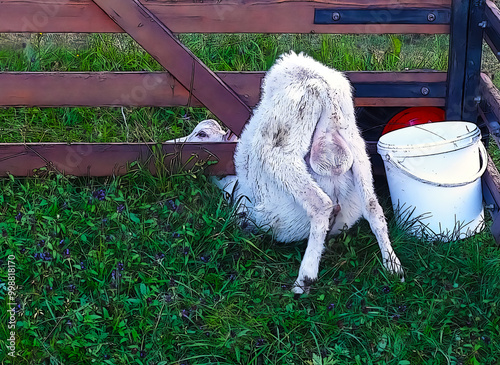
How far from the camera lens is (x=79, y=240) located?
369cm

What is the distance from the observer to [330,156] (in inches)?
134

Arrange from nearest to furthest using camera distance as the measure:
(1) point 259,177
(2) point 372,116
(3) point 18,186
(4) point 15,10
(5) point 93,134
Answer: (1) point 259,177 < (4) point 15,10 < (3) point 18,186 < (2) point 372,116 < (5) point 93,134

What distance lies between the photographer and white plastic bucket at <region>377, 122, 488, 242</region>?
385cm

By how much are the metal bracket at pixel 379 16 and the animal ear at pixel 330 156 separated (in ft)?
3.21

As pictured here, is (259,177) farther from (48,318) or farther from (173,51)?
(48,318)

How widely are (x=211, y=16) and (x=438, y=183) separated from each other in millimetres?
1668

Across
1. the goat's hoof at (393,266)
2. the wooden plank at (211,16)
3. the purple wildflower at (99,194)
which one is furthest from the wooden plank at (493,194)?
the purple wildflower at (99,194)

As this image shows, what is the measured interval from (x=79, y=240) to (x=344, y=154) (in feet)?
4.98

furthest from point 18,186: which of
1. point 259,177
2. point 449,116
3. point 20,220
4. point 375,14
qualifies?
point 449,116

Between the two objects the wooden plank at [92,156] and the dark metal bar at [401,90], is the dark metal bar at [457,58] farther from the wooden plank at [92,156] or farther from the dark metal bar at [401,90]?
the wooden plank at [92,156]

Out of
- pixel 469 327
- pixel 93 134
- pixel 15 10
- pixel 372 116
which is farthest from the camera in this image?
pixel 93 134

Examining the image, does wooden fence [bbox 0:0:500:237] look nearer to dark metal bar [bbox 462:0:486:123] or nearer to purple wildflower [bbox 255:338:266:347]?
dark metal bar [bbox 462:0:486:123]

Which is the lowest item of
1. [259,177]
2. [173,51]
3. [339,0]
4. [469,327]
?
[469,327]

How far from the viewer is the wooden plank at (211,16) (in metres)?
3.97
